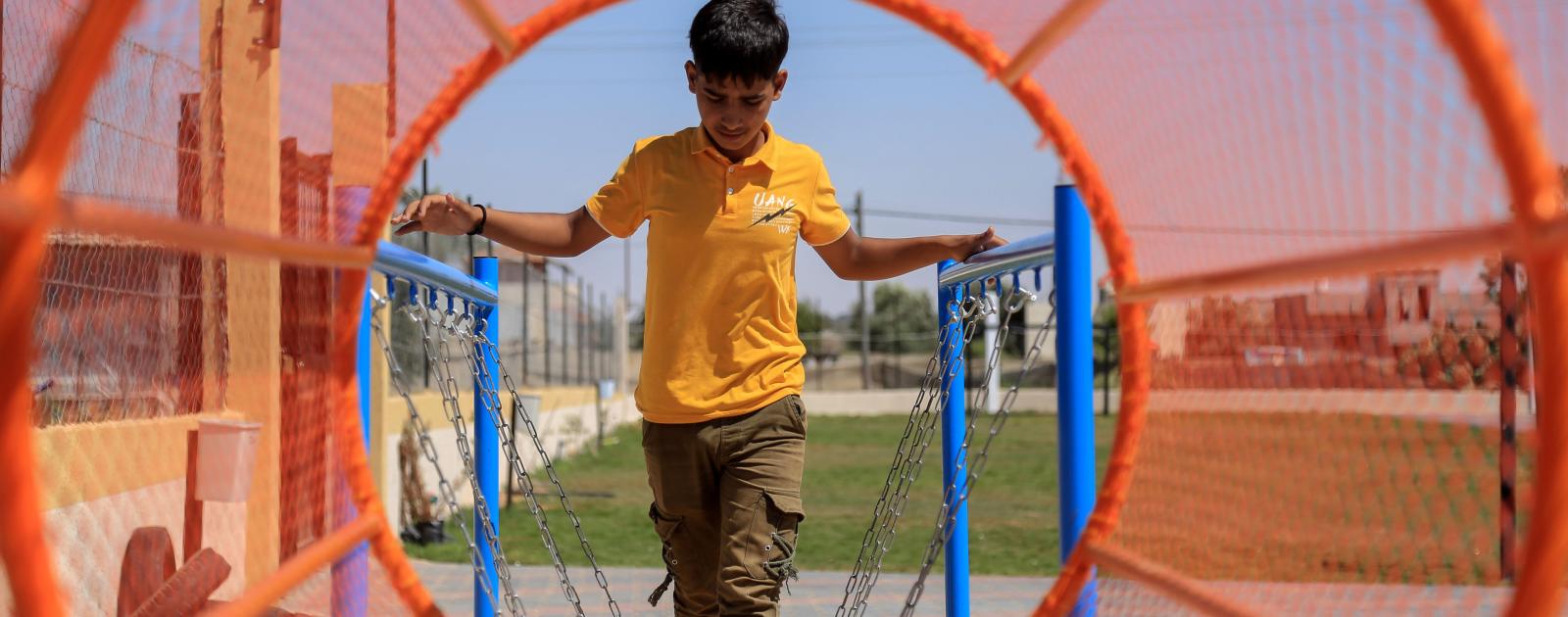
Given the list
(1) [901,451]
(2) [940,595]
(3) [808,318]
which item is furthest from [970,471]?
(3) [808,318]

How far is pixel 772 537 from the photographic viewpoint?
2949 millimetres

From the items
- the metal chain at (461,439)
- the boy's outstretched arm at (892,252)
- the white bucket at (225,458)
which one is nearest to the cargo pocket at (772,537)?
the metal chain at (461,439)

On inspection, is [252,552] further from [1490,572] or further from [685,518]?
[1490,572]

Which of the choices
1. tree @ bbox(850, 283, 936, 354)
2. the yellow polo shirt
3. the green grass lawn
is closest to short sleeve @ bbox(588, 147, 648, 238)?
the yellow polo shirt

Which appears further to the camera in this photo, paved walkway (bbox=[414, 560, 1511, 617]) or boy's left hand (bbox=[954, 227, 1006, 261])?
boy's left hand (bbox=[954, 227, 1006, 261])

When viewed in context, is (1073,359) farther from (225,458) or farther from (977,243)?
(225,458)

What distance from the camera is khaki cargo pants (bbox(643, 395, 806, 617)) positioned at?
9.57 ft

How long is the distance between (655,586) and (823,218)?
4.25 m

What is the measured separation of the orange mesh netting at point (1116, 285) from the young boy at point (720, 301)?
531mm

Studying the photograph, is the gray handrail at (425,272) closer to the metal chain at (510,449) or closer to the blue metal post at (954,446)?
the metal chain at (510,449)

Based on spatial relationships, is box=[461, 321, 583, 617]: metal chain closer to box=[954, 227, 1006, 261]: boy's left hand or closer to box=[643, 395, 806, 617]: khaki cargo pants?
box=[643, 395, 806, 617]: khaki cargo pants

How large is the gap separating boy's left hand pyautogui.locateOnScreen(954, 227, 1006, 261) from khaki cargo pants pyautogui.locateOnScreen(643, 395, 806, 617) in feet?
1.89

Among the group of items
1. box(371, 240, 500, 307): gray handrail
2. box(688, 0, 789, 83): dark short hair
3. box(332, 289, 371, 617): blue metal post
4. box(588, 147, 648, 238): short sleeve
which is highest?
box(688, 0, 789, 83): dark short hair

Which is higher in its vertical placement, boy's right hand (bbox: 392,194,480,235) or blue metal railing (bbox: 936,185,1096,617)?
boy's right hand (bbox: 392,194,480,235)
